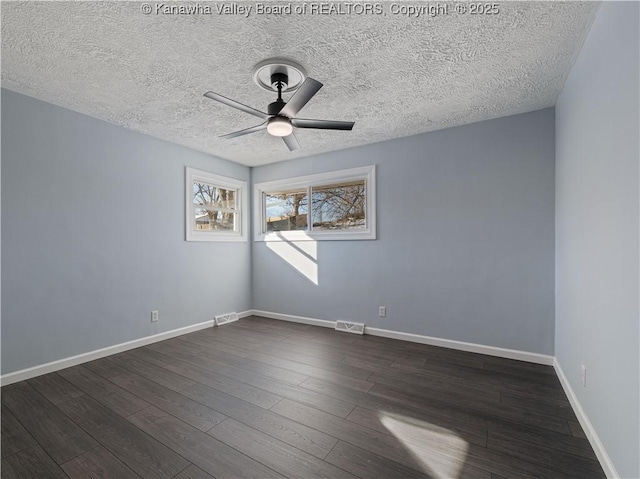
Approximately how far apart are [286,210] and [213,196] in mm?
1135

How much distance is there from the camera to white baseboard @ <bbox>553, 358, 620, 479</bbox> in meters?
1.46

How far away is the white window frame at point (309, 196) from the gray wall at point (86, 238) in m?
1.08

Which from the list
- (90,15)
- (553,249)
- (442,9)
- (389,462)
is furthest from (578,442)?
(90,15)

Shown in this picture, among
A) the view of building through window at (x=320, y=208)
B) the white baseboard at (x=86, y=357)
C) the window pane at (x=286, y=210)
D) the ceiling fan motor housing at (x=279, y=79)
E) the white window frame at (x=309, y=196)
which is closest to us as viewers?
the ceiling fan motor housing at (x=279, y=79)

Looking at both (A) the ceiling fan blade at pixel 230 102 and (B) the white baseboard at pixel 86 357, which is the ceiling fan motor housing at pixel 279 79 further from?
(B) the white baseboard at pixel 86 357

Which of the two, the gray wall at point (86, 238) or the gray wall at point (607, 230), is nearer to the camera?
the gray wall at point (607, 230)

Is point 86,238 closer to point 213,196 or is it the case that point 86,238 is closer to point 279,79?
point 213,196

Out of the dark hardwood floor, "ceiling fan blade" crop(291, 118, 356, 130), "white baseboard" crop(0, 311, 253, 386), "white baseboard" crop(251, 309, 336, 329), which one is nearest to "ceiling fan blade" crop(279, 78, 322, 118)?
"ceiling fan blade" crop(291, 118, 356, 130)

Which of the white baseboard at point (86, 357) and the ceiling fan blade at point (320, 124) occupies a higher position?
the ceiling fan blade at point (320, 124)

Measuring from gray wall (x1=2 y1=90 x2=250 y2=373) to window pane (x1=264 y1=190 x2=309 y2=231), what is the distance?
4.06ft

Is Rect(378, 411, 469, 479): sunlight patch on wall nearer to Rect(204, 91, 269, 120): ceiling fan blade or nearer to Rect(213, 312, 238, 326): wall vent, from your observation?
Rect(204, 91, 269, 120): ceiling fan blade

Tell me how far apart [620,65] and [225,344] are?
3908 millimetres

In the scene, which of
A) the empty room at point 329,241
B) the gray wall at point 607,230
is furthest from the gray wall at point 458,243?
the gray wall at point 607,230

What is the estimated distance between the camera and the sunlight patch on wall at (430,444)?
5.13ft
